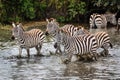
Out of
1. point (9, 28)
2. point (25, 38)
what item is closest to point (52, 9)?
point (9, 28)

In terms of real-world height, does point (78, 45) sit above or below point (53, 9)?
below

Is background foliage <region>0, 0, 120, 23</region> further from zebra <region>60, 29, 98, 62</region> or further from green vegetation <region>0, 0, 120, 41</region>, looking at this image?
zebra <region>60, 29, 98, 62</region>

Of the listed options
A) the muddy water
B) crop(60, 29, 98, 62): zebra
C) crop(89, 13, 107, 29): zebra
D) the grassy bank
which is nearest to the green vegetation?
crop(89, 13, 107, 29): zebra

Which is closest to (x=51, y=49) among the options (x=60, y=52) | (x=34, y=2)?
(x=60, y=52)

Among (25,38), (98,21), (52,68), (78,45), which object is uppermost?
(98,21)

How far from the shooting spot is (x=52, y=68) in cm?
1747

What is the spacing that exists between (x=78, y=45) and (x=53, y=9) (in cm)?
1709

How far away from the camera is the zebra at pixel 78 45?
1844 centimetres

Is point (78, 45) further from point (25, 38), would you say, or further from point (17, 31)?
point (17, 31)

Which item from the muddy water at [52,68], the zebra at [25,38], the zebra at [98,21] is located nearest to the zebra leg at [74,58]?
the muddy water at [52,68]

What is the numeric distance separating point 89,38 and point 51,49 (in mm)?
3318

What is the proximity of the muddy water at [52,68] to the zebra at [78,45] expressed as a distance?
1.34 ft

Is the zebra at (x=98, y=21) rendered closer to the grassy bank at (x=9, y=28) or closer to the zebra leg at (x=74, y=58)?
the grassy bank at (x=9, y=28)

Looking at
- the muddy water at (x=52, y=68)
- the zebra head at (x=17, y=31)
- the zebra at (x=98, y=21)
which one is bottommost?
the muddy water at (x=52, y=68)
